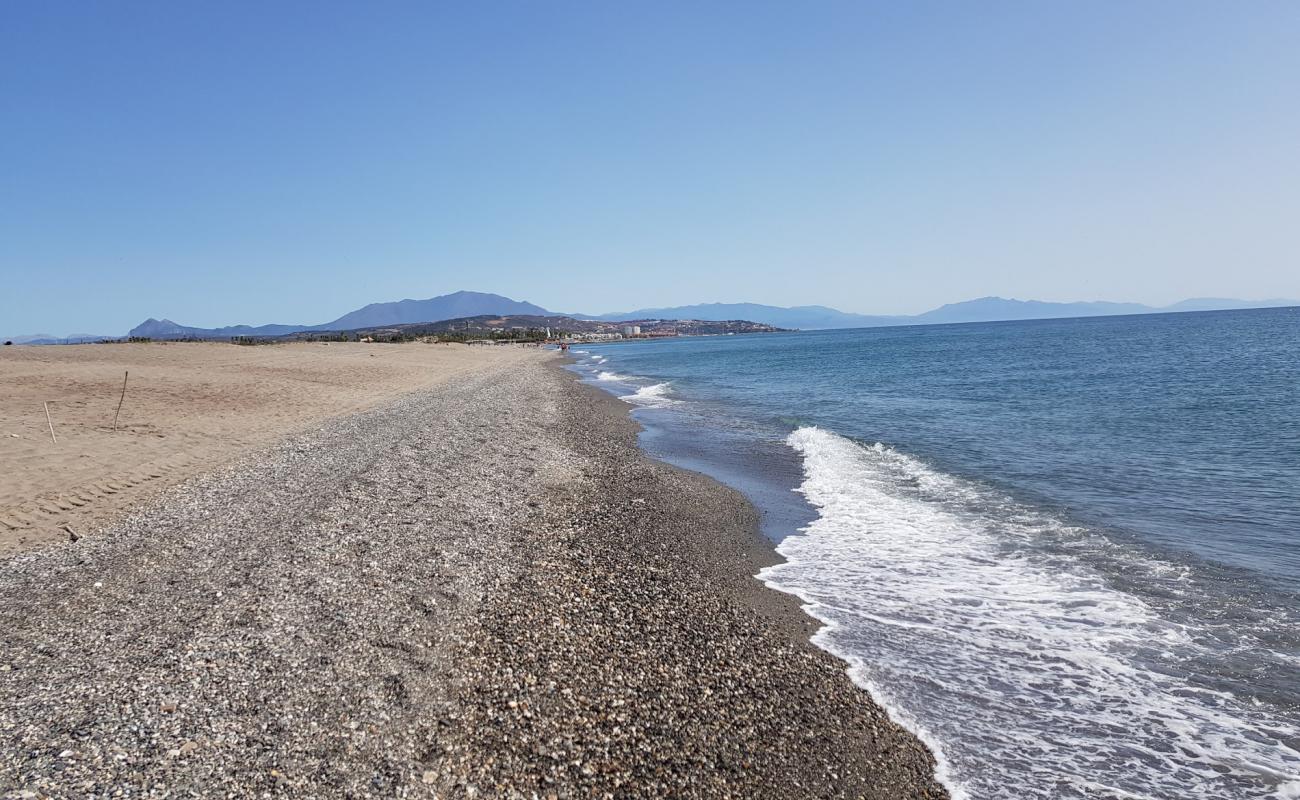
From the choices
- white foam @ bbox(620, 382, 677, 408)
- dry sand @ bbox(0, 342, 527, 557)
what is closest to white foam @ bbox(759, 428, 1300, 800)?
dry sand @ bbox(0, 342, 527, 557)

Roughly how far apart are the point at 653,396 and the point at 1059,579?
107 feet

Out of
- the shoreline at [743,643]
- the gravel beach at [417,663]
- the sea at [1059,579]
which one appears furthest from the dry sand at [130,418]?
the sea at [1059,579]

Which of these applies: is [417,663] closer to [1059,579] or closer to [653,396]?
[1059,579]

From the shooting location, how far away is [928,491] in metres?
16.6

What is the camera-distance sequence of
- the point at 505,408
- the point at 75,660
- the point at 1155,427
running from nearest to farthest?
the point at 75,660, the point at 1155,427, the point at 505,408

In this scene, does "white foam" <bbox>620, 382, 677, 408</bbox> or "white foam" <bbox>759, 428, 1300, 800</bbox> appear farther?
"white foam" <bbox>620, 382, 677, 408</bbox>

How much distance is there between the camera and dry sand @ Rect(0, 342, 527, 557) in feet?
41.9

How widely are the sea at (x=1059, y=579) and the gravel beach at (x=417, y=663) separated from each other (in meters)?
1.19

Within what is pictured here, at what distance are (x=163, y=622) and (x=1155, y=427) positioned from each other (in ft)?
99.5

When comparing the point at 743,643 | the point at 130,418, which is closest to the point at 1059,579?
the point at 743,643

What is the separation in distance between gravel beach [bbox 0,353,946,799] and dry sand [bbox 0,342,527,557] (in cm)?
203

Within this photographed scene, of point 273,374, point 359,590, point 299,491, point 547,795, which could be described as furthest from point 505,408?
point 547,795

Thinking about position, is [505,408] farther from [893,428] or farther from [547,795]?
[547,795]

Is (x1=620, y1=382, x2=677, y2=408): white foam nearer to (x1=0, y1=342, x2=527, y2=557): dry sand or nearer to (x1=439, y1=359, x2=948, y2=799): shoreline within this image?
(x1=0, y1=342, x2=527, y2=557): dry sand
